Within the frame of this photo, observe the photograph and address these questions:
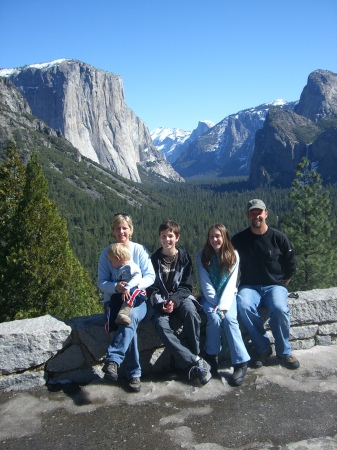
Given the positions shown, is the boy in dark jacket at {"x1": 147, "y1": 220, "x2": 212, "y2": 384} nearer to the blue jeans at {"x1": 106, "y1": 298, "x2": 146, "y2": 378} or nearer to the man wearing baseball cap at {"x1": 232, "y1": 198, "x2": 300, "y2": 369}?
the blue jeans at {"x1": 106, "y1": 298, "x2": 146, "y2": 378}

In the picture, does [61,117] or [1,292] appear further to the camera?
[61,117]

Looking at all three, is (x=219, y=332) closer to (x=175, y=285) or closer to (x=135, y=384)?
(x=175, y=285)

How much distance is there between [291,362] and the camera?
429 cm

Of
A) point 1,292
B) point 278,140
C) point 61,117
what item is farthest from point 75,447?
point 278,140

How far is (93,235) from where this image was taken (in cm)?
7806

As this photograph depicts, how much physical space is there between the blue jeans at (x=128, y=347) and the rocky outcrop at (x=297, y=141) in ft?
473

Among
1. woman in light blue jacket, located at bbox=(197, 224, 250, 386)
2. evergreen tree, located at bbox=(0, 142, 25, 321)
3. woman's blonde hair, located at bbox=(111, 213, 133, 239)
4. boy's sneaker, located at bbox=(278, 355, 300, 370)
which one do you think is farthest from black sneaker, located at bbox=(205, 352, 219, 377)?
evergreen tree, located at bbox=(0, 142, 25, 321)

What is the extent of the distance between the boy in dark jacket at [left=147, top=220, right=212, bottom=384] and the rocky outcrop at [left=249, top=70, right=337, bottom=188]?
14357 cm

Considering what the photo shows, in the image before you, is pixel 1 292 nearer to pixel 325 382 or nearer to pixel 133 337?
pixel 133 337

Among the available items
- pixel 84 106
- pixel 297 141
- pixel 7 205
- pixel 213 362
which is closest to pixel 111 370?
pixel 213 362

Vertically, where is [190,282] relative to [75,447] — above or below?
above

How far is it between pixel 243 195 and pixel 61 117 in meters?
76.8

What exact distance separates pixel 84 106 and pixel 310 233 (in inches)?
5682

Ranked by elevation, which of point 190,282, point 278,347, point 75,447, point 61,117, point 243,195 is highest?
point 61,117
